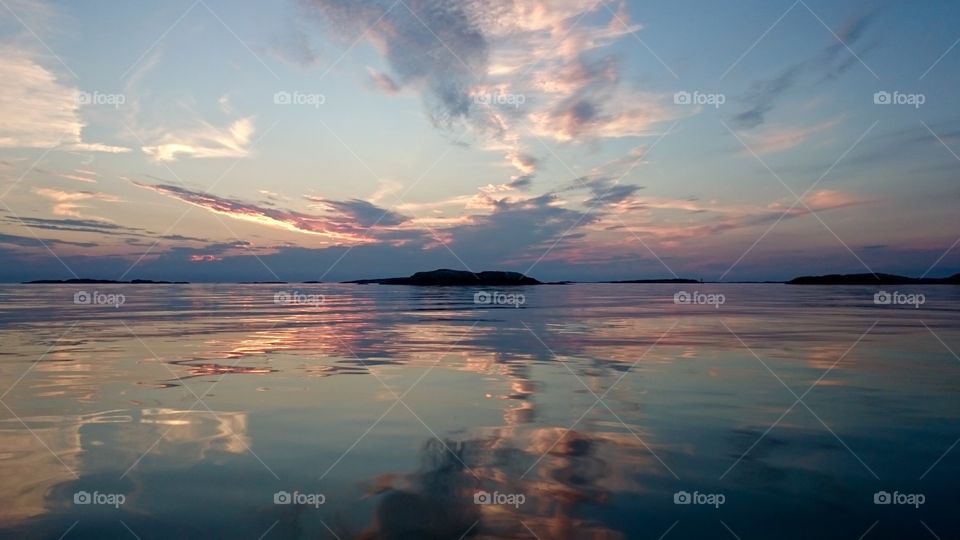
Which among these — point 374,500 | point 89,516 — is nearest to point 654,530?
point 374,500

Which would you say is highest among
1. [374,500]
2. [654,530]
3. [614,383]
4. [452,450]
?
[614,383]

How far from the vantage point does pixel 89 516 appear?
7180 millimetres

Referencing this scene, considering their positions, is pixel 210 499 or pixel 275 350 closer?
pixel 210 499

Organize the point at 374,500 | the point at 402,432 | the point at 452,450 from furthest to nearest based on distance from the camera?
the point at 402,432 < the point at 452,450 < the point at 374,500

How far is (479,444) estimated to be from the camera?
9.84m

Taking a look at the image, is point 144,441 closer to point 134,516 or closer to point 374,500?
point 134,516

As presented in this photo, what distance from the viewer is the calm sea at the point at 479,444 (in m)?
7.09

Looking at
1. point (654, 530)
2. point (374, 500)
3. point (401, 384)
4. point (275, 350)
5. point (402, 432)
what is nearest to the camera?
point (654, 530)

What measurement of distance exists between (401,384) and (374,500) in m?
7.14

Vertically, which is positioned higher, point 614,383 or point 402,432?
point 614,383

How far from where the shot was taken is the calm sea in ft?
23.3

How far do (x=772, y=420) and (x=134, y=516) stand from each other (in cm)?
1045

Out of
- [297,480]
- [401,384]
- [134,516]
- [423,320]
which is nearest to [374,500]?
[297,480]

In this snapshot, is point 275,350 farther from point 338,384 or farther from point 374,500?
point 374,500
